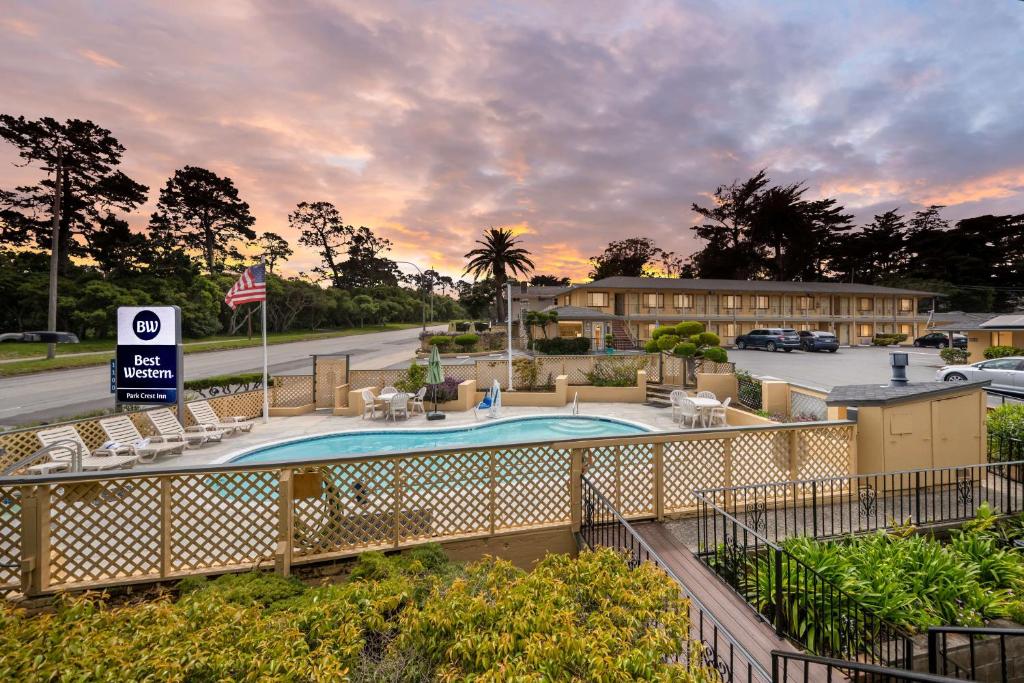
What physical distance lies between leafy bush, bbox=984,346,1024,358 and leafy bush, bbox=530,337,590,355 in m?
21.3

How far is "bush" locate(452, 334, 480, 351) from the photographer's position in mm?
32438

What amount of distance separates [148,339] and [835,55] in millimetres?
28295

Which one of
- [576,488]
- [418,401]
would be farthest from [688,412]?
[418,401]

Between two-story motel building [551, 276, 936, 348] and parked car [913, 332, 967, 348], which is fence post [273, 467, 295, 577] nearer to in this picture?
two-story motel building [551, 276, 936, 348]

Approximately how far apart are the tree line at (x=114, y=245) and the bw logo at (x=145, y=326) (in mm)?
29394

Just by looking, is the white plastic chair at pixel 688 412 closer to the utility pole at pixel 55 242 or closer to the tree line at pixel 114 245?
the tree line at pixel 114 245

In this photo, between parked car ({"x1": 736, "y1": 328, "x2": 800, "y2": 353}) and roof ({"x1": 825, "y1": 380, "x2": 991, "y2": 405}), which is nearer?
roof ({"x1": 825, "y1": 380, "x2": 991, "y2": 405})

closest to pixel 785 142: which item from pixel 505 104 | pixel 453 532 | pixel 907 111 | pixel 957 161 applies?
pixel 907 111

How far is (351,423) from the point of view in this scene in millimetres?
14250

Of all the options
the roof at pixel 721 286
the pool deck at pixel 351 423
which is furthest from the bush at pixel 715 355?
the roof at pixel 721 286

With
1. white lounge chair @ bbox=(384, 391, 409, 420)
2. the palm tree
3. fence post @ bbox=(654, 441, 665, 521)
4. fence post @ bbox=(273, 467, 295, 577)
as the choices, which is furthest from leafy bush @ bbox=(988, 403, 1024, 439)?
the palm tree

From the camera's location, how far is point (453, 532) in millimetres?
5789

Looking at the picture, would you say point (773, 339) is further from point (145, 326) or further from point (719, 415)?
point (145, 326)

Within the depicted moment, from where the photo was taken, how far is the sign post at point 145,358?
8289mm
